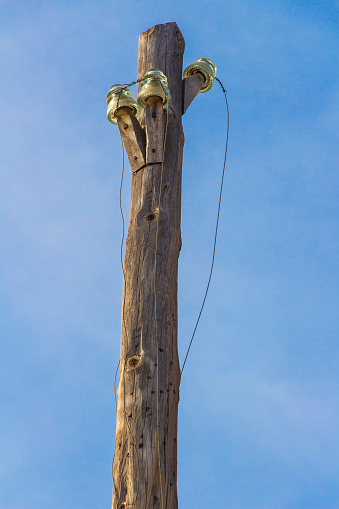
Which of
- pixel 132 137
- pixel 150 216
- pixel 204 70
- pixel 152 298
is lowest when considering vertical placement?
pixel 152 298

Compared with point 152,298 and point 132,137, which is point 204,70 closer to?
point 132,137

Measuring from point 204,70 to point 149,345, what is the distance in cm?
268

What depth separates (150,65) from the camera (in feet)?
17.3

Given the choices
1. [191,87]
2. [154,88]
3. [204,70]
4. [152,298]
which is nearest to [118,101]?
[154,88]

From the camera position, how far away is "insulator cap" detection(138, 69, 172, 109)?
16.0 ft

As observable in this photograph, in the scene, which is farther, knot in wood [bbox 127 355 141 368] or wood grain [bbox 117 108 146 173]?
wood grain [bbox 117 108 146 173]

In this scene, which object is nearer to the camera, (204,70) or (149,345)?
(149,345)

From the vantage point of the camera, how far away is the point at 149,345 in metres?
4.03

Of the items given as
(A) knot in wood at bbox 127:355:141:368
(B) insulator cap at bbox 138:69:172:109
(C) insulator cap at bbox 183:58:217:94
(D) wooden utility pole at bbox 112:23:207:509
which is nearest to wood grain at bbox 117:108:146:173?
(D) wooden utility pole at bbox 112:23:207:509

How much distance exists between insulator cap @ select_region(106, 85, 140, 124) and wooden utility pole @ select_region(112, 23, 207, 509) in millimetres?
47

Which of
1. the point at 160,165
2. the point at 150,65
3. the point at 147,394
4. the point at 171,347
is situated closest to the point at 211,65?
the point at 150,65

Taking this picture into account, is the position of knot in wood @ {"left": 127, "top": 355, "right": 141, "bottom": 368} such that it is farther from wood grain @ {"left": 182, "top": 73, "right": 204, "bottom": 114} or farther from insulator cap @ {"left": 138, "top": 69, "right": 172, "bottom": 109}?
wood grain @ {"left": 182, "top": 73, "right": 204, "bottom": 114}

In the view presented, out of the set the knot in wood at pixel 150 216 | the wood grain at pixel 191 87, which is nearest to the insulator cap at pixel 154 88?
the wood grain at pixel 191 87

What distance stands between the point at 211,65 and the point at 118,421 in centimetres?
326
